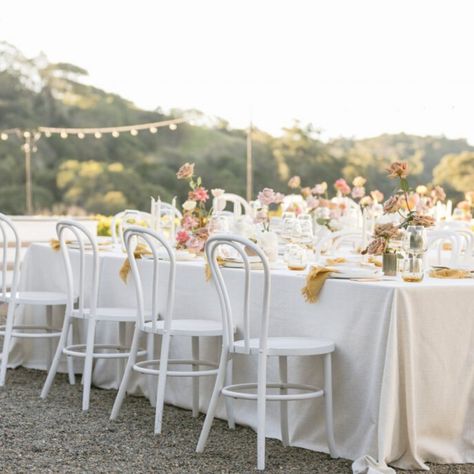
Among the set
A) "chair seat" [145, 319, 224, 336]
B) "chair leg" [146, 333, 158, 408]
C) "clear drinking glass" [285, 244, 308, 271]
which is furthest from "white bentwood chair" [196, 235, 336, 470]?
"chair leg" [146, 333, 158, 408]

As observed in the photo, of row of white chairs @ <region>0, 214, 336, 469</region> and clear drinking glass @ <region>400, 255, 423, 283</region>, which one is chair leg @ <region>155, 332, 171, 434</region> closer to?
row of white chairs @ <region>0, 214, 336, 469</region>

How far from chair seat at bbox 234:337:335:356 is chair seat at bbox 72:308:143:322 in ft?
3.17

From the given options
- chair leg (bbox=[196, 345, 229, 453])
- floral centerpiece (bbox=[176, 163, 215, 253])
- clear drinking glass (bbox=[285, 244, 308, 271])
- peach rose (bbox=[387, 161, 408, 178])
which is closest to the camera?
chair leg (bbox=[196, 345, 229, 453])

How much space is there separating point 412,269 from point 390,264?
0.75 feet

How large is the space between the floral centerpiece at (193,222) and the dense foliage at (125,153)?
16.1 m

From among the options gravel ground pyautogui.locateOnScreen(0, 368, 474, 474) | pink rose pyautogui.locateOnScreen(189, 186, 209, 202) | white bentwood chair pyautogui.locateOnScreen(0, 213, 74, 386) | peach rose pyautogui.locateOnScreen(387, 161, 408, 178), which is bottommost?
gravel ground pyautogui.locateOnScreen(0, 368, 474, 474)

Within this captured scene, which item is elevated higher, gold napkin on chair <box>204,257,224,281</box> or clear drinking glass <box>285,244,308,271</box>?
clear drinking glass <box>285,244,308,271</box>

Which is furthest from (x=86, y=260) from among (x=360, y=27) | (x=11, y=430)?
(x=360, y=27)

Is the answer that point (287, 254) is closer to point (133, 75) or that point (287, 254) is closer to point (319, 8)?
point (319, 8)

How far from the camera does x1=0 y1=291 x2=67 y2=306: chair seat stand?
4879mm

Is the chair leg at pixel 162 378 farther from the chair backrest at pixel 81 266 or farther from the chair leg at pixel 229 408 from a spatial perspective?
the chair backrest at pixel 81 266

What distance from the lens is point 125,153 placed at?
2206 cm

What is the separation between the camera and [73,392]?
15.6 feet

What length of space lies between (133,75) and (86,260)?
16.4 m
